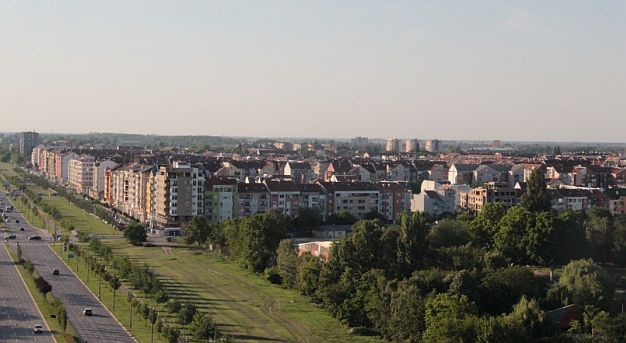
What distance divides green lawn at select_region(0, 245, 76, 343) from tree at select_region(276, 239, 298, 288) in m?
6.55

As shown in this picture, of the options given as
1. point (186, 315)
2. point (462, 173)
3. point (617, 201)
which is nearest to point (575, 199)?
point (617, 201)

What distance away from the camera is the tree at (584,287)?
21.8 metres

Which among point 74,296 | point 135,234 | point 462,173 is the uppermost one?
point 462,173

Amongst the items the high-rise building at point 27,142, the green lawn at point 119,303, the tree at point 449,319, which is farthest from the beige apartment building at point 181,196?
the high-rise building at point 27,142

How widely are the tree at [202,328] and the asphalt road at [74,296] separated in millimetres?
1287

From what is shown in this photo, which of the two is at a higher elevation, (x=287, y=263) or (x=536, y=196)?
(x=536, y=196)

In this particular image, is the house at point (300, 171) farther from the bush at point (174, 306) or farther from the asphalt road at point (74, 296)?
the bush at point (174, 306)

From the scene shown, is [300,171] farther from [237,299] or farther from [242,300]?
[242,300]

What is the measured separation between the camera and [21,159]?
93.1 metres

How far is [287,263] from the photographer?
26406mm

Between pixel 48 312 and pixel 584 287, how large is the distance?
12.9m

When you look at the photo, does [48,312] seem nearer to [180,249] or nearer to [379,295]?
[379,295]

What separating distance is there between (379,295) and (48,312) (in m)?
7.93

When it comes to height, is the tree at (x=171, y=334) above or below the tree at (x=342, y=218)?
below
